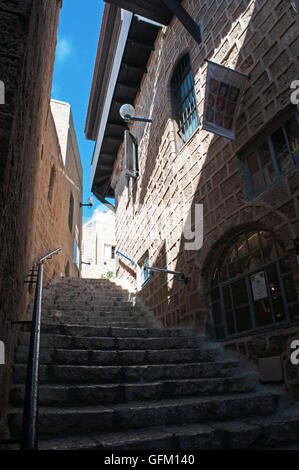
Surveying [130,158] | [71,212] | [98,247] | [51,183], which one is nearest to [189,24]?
[130,158]

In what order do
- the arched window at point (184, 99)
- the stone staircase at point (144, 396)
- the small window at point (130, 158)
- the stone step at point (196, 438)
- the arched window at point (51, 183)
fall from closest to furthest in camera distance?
the stone step at point (196, 438) → the stone staircase at point (144, 396) → the arched window at point (184, 99) → the arched window at point (51, 183) → the small window at point (130, 158)

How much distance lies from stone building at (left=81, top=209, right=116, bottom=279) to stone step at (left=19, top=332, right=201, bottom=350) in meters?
17.8

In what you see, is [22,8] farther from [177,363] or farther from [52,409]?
[177,363]

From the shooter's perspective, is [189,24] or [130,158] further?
[130,158]

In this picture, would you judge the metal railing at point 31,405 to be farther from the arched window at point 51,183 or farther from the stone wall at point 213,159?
the arched window at point 51,183

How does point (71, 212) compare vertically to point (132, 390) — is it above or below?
above

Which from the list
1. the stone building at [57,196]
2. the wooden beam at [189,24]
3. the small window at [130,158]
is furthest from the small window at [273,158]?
the small window at [130,158]

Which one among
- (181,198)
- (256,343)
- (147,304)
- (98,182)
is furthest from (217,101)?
(98,182)

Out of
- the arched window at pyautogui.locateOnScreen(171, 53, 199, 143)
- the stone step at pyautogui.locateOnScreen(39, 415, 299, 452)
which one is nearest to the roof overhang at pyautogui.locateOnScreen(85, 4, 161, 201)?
the arched window at pyautogui.locateOnScreen(171, 53, 199, 143)

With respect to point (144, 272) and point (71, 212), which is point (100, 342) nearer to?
point (144, 272)

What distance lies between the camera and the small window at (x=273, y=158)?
Result: 3.85 meters

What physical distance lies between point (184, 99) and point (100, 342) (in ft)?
18.3

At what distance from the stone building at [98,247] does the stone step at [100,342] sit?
17.8 m

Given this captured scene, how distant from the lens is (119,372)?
132 inches
